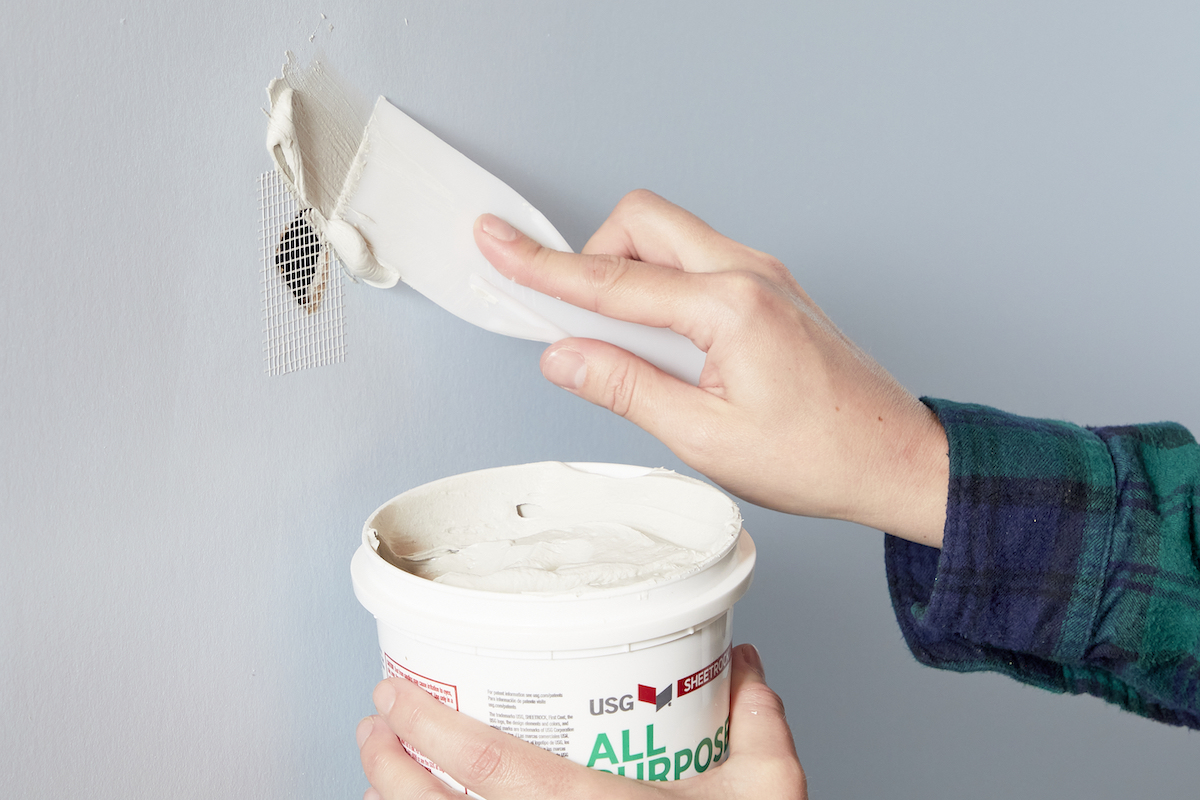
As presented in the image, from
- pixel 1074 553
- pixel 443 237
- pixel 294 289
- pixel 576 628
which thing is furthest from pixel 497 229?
pixel 1074 553

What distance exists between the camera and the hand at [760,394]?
0.55 meters

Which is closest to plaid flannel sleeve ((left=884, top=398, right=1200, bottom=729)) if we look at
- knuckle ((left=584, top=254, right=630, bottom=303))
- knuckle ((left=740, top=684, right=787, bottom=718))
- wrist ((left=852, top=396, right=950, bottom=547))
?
wrist ((left=852, top=396, right=950, bottom=547))

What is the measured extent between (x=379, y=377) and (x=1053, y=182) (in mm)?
794

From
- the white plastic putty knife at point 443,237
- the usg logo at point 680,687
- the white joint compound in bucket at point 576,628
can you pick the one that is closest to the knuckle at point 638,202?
the white plastic putty knife at point 443,237

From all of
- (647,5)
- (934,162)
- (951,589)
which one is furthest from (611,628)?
(934,162)

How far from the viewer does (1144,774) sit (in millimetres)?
1158

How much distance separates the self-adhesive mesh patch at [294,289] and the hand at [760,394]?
13 cm

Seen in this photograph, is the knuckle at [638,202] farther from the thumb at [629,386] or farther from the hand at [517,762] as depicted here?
the hand at [517,762]

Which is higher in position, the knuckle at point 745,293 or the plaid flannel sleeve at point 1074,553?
the knuckle at point 745,293

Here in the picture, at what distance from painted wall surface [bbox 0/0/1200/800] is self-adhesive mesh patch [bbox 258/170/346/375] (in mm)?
12

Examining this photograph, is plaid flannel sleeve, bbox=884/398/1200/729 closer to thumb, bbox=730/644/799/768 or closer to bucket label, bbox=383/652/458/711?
thumb, bbox=730/644/799/768

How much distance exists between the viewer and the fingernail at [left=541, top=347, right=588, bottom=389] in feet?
1.94

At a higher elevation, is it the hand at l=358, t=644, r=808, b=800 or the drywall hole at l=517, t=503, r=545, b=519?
the drywall hole at l=517, t=503, r=545, b=519

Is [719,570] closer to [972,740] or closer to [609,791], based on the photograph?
[609,791]
